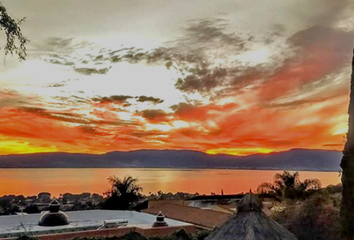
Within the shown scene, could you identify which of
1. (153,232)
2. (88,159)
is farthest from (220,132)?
(88,159)

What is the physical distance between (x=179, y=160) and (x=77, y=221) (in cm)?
1700

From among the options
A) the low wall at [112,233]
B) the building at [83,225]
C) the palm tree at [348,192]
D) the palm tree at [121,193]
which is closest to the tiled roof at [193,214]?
the building at [83,225]

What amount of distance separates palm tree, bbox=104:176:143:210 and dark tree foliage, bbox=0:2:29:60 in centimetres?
2013

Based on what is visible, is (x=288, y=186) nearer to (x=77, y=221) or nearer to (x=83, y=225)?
(x=83, y=225)

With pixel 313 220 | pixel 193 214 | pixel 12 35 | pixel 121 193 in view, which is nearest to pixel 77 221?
pixel 193 214

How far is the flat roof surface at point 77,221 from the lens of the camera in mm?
15792

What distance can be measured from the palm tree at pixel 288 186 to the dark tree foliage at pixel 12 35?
49.6ft

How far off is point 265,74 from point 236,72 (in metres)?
1.07

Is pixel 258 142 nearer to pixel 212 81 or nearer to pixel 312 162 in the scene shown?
pixel 312 162

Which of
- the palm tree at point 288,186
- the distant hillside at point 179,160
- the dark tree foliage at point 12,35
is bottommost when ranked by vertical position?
the palm tree at point 288,186

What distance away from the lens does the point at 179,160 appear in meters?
35.9

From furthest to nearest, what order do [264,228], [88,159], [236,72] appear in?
[88,159], [236,72], [264,228]

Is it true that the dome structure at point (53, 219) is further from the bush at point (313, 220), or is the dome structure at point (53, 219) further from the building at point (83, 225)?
the bush at point (313, 220)

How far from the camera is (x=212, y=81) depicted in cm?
1577
